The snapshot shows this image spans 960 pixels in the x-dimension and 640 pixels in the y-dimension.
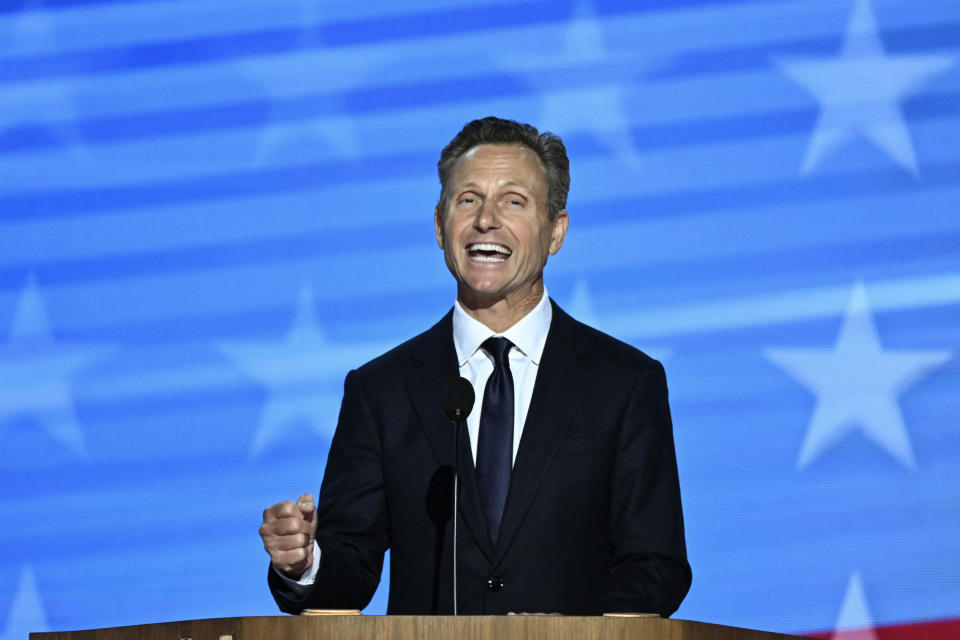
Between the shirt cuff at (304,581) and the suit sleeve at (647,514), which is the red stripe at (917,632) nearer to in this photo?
the suit sleeve at (647,514)

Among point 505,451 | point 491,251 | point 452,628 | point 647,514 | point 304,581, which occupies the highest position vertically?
point 491,251

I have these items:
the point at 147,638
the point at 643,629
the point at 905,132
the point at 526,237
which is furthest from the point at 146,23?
the point at 643,629

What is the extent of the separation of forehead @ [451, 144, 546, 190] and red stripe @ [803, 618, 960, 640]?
57.9 inches

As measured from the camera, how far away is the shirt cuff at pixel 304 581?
2.04 meters

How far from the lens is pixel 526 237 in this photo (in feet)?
8.16

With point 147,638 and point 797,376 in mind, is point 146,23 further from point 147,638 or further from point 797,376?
point 147,638

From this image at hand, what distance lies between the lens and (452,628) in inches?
65.8

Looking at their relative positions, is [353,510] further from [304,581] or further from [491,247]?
[491,247]

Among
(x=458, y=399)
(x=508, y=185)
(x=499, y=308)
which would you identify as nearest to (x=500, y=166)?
(x=508, y=185)

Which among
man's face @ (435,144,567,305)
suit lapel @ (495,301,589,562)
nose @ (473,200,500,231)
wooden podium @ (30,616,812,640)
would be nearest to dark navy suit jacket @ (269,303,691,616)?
suit lapel @ (495,301,589,562)

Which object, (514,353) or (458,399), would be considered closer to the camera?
(458,399)

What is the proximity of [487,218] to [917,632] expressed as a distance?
66.1 inches

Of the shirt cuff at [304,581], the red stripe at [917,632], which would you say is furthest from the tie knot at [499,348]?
the red stripe at [917,632]

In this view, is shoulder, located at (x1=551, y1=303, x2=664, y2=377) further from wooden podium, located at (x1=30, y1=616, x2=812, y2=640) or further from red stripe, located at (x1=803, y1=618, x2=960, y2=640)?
red stripe, located at (x1=803, y1=618, x2=960, y2=640)
